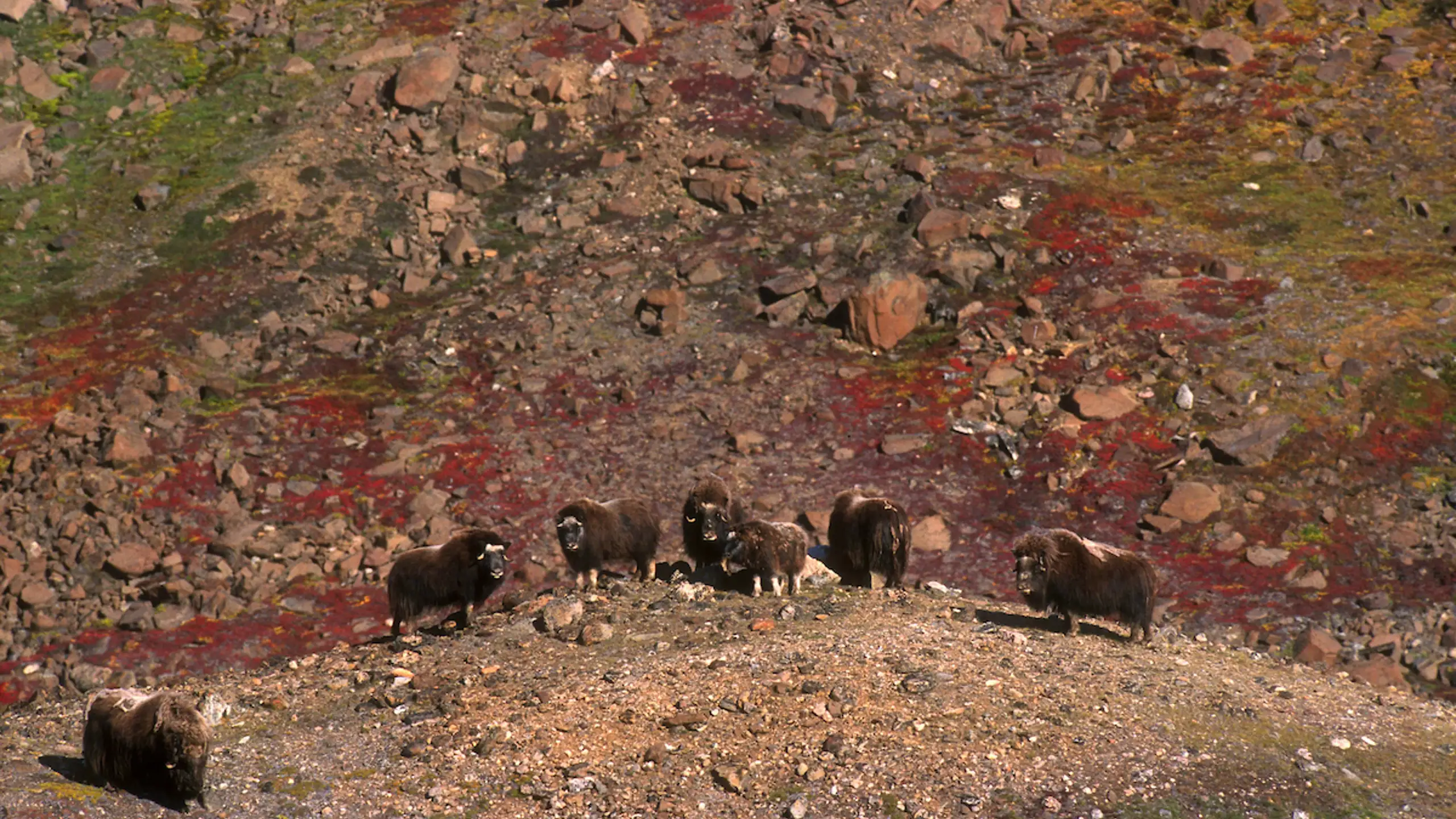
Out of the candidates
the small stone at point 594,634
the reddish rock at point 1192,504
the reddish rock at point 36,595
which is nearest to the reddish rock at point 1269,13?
the reddish rock at point 1192,504

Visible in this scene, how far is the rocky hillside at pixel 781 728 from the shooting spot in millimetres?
10836

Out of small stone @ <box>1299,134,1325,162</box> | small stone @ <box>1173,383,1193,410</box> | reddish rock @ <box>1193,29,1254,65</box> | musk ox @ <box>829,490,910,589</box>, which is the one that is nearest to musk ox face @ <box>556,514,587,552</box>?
musk ox @ <box>829,490,910,589</box>

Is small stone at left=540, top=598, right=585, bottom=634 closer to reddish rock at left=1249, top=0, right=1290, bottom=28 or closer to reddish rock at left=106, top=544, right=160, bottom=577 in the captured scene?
reddish rock at left=106, top=544, right=160, bottom=577

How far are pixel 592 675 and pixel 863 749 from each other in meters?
2.97

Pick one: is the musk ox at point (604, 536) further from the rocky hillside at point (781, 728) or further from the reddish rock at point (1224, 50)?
the reddish rock at point (1224, 50)

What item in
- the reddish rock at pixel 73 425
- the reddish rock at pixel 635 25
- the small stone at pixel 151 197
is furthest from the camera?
the reddish rock at pixel 635 25

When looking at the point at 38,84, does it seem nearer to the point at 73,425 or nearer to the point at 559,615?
the point at 73,425

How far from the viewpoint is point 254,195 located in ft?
90.3

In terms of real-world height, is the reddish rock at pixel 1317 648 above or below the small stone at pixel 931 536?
below

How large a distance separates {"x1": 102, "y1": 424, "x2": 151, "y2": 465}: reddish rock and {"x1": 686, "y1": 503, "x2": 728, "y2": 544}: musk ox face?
988 cm

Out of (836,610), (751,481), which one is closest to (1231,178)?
(751,481)

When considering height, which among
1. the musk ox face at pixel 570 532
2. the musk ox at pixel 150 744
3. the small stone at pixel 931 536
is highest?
the musk ox at pixel 150 744

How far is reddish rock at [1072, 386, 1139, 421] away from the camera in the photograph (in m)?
21.4

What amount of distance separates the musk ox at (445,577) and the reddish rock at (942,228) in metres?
12.9
